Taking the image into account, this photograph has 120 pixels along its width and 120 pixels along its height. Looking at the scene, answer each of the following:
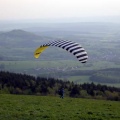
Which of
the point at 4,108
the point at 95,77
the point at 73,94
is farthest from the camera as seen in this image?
the point at 95,77

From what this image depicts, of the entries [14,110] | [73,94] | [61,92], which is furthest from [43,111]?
[73,94]

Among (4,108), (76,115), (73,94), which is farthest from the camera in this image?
(73,94)

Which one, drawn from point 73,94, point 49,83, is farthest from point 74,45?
point 49,83

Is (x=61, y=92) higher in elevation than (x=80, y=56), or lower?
lower

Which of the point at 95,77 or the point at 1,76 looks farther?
the point at 95,77

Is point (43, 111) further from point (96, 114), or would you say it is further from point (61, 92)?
point (61, 92)

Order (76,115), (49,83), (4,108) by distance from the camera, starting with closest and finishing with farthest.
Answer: (76,115) → (4,108) → (49,83)

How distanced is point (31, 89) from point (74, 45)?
2907cm

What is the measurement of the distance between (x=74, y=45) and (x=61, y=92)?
1124 centimetres

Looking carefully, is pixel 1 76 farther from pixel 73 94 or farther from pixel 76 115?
pixel 76 115

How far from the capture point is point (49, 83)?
177 ft

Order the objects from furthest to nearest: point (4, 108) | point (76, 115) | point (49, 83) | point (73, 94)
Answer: point (49, 83), point (73, 94), point (4, 108), point (76, 115)

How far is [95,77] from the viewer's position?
11838 cm

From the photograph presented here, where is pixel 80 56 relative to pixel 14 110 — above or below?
above
